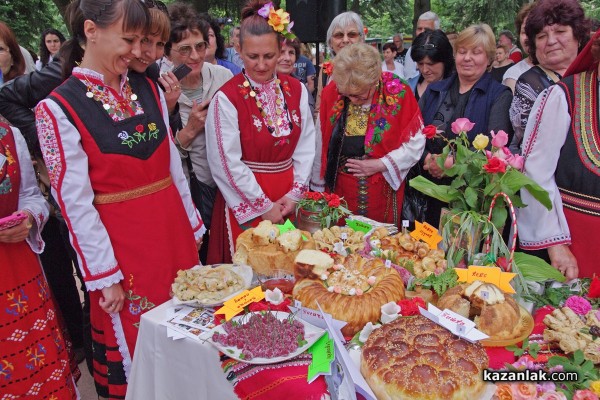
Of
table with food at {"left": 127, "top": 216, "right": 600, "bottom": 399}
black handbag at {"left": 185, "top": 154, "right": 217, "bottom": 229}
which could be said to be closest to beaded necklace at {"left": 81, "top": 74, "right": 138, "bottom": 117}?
table with food at {"left": 127, "top": 216, "right": 600, "bottom": 399}

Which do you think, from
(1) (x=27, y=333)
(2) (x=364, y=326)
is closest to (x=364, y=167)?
(2) (x=364, y=326)

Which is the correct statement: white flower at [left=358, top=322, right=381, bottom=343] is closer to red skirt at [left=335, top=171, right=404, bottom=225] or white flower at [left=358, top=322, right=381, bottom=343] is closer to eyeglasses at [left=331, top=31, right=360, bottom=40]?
red skirt at [left=335, top=171, right=404, bottom=225]

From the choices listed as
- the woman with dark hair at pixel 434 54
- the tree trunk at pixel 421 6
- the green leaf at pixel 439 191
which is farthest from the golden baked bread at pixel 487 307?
the tree trunk at pixel 421 6

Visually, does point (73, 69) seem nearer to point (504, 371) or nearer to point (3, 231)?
point (3, 231)

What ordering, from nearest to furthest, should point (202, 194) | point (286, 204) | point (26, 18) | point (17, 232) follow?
point (17, 232) → point (286, 204) → point (202, 194) → point (26, 18)

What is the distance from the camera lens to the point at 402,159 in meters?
2.99

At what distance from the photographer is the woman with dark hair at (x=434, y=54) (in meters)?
3.59

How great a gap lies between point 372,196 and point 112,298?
174 cm

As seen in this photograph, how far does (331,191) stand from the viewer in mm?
3215

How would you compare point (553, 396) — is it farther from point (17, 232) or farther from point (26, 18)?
point (26, 18)

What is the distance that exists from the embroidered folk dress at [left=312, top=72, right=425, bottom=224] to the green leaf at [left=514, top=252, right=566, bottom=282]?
46.2 inches

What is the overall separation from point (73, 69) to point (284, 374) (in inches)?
60.4

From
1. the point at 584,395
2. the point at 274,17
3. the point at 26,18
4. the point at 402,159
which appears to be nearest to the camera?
the point at 584,395

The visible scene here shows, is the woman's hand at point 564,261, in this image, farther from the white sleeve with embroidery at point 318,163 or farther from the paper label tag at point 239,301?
the white sleeve with embroidery at point 318,163
